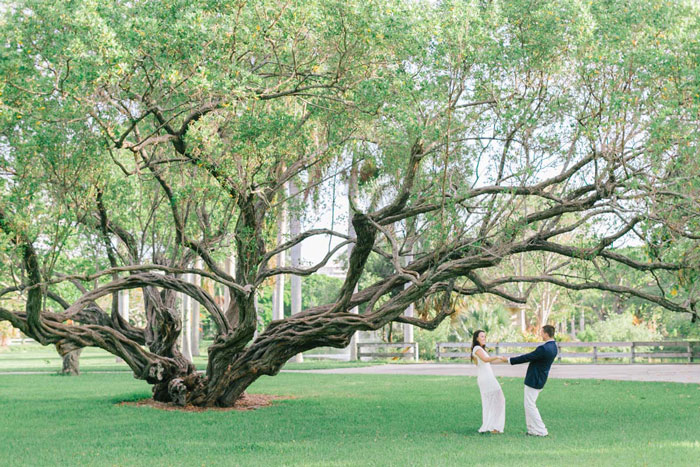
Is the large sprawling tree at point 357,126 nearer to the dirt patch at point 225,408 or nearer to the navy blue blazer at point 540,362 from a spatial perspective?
the dirt patch at point 225,408

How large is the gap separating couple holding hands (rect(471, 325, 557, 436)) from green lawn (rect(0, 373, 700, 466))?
0.26 m

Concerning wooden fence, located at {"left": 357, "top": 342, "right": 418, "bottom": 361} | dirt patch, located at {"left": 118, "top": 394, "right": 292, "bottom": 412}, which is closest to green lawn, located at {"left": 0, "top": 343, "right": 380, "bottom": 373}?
wooden fence, located at {"left": 357, "top": 342, "right": 418, "bottom": 361}

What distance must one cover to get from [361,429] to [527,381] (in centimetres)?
307

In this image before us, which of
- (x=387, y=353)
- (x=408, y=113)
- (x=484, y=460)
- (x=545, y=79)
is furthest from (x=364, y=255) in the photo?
(x=387, y=353)

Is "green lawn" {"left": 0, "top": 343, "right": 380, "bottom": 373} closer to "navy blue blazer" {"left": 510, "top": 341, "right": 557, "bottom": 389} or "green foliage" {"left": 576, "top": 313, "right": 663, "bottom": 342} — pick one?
"green foliage" {"left": 576, "top": 313, "right": 663, "bottom": 342}

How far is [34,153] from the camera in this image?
1270cm

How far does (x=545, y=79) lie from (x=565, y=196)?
7.16 feet

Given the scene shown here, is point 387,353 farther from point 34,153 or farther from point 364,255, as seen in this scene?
point 34,153

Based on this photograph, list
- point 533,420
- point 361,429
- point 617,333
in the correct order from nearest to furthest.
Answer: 1. point 533,420
2. point 361,429
3. point 617,333

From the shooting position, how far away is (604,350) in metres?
37.1

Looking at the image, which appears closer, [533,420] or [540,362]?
[540,362]

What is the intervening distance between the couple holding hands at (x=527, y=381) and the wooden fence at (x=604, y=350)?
22111 mm

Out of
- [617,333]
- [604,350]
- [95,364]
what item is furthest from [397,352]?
[95,364]

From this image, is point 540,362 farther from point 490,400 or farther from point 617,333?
point 617,333
